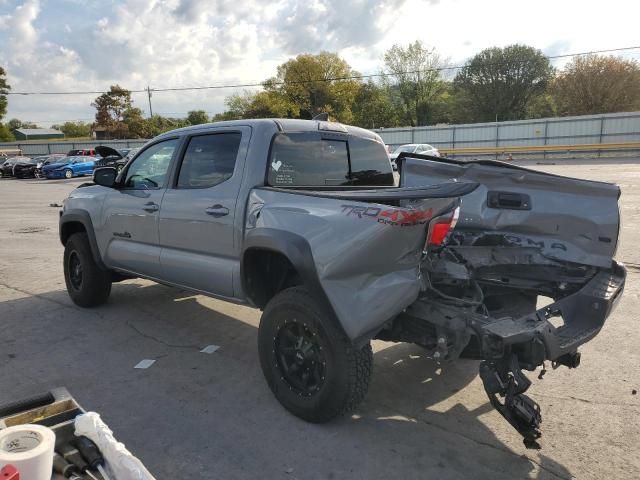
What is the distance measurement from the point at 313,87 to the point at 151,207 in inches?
2205

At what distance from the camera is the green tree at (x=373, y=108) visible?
6284 cm

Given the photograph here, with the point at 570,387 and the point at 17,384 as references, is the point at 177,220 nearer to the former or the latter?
the point at 17,384

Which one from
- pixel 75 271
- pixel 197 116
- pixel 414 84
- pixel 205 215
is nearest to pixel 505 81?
pixel 414 84

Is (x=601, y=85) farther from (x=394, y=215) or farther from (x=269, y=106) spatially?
(x=394, y=215)

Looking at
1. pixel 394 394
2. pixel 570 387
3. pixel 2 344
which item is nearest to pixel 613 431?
pixel 570 387

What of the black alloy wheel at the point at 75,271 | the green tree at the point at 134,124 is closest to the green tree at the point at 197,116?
the green tree at the point at 134,124

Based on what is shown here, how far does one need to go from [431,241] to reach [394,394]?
4.17 ft

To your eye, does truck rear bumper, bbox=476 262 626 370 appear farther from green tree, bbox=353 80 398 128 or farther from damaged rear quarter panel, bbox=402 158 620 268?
green tree, bbox=353 80 398 128

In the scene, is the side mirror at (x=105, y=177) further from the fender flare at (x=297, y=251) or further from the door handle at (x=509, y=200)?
the door handle at (x=509, y=200)

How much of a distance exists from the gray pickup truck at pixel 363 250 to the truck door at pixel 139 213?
23 millimetres

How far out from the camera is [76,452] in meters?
2.26

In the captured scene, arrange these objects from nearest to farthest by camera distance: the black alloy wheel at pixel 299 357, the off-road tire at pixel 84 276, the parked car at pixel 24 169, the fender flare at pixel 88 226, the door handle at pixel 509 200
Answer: the black alloy wheel at pixel 299 357 → the door handle at pixel 509 200 → the fender flare at pixel 88 226 → the off-road tire at pixel 84 276 → the parked car at pixel 24 169

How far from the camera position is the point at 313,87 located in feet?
190

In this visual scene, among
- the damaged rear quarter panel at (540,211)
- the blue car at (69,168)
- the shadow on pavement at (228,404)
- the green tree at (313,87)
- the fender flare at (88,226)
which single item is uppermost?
the green tree at (313,87)
